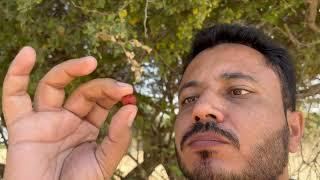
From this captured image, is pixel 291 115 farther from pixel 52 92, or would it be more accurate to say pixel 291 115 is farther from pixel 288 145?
pixel 52 92

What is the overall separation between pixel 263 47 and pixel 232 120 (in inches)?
15.0

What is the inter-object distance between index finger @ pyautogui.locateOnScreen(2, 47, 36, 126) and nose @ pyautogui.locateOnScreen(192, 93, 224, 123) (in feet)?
1.67

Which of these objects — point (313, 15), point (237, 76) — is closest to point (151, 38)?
point (313, 15)

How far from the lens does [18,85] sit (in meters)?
1.56

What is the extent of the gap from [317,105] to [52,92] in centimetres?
318

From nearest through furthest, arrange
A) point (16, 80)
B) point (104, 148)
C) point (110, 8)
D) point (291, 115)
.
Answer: point (16, 80) → point (104, 148) → point (291, 115) → point (110, 8)

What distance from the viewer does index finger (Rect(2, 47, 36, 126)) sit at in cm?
151

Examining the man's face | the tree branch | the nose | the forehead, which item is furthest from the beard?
the tree branch

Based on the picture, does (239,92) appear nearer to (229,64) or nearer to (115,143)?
(229,64)

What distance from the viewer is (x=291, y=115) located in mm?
1964

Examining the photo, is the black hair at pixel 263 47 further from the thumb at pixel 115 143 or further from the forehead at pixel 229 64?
the thumb at pixel 115 143

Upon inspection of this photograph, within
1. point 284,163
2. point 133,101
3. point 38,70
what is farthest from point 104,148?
point 38,70

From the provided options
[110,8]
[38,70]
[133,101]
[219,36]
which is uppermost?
[110,8]

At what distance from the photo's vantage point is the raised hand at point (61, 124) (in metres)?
1.59
